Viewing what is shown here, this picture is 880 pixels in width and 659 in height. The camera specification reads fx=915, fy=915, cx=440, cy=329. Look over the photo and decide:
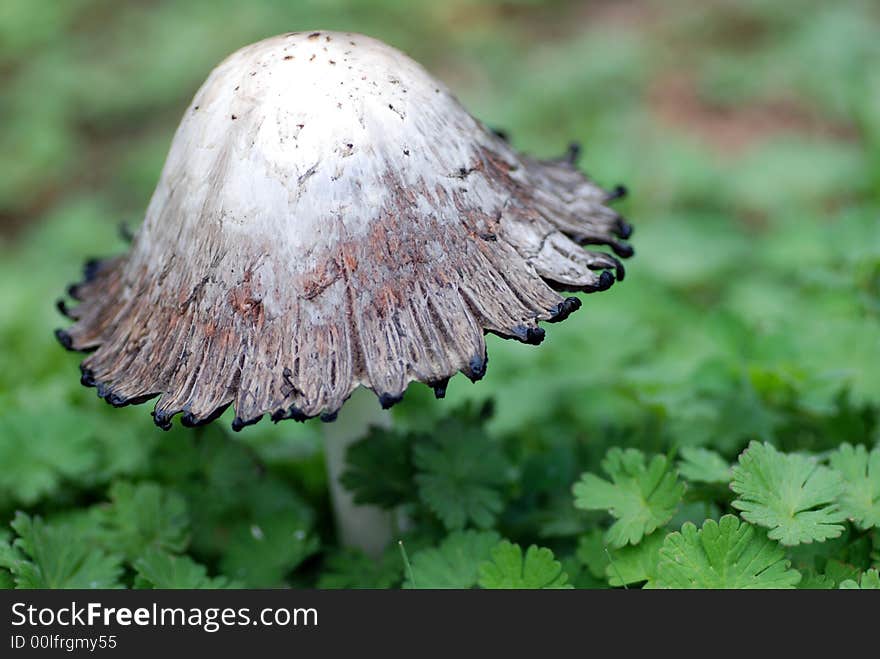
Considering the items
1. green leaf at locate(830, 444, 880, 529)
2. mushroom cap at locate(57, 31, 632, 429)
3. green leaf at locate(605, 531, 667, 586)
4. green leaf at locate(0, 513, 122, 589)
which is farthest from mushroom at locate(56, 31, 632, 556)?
green leaf at locate(830, 444, 880, 529)

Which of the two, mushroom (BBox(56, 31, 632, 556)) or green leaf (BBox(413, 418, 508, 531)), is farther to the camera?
green leaf (BBox(413, 418, 508, 531))

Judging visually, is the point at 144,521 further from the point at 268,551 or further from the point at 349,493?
the point at 349,493

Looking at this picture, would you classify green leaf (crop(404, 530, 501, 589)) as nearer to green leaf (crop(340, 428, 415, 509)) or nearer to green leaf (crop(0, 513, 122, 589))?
green leaf (crop(340, 428, 415, 509))

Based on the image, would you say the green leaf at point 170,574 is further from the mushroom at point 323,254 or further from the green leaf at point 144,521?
the mushroom at point 323,254

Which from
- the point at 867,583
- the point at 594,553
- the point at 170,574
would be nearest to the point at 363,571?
the point at 170,574

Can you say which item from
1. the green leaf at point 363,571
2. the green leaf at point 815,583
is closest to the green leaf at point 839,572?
the green leaf at point 815,583

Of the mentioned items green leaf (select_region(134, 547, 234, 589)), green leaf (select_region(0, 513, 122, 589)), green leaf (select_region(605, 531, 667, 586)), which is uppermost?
green leaf (select_region(0, 513, 122, 589))
